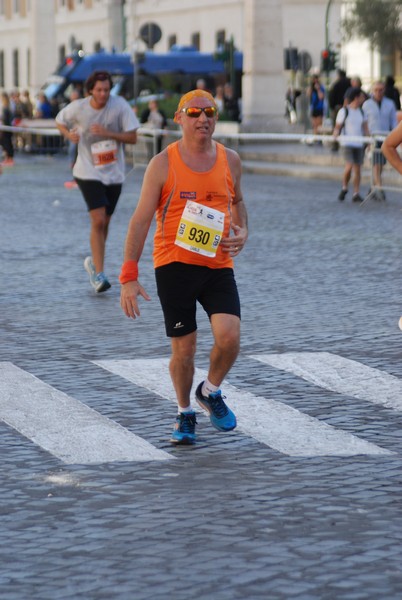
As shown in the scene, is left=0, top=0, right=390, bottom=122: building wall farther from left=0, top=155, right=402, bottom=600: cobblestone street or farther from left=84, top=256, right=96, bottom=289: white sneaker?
left=0, top=155, right=402, bottom=600: cobblestone street

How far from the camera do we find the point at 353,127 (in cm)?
2314

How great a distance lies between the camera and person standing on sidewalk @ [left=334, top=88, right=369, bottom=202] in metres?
22.8

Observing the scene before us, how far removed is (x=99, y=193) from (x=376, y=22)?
40410 mm

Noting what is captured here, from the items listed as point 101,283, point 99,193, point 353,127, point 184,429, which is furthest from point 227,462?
point 353,127

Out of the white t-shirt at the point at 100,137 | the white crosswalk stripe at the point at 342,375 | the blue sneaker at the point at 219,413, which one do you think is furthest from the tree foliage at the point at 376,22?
the blue sneaker at the point at 219,413

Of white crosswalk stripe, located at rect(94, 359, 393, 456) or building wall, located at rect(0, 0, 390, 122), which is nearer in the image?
white crosswalk stripe, located at rect(94, 359, 393, 456)

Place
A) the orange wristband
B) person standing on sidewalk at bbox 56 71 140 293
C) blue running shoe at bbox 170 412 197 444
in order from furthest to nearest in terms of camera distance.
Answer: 1. person standing on sidewalk at bbox 56 71 140 293
2. blue running shoe at bbox 170 412 197 444
3. the orange wristband

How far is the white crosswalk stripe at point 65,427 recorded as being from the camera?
683 centimetres

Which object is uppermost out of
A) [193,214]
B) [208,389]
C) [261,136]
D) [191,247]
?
[193,214]

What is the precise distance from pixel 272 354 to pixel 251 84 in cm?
2937

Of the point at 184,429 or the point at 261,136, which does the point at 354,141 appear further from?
the point at 184,429

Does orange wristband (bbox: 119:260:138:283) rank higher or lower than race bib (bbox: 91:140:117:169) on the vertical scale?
lower

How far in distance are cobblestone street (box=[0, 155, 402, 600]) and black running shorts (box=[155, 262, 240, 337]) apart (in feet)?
1.76

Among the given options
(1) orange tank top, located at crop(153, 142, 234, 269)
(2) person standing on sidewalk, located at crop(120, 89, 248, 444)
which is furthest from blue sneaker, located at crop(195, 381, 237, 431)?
(1) orange tank top, located at crop(153, 142, 234, 269)
